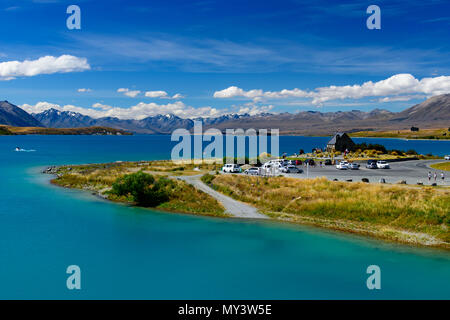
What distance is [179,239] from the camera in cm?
3272

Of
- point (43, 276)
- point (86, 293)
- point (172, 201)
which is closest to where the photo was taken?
point (86, 293)

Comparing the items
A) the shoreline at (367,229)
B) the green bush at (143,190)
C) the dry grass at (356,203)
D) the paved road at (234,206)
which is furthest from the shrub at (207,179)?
the shoreline at (367,229)

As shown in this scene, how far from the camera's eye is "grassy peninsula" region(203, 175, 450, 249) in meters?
31.6

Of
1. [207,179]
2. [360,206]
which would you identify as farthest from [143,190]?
[360,206]

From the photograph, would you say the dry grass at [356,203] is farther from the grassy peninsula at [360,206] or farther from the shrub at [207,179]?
the shrub at [207,179]

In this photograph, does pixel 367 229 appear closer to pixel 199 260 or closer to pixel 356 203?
pixel 356 203

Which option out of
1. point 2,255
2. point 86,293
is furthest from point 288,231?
point 2,255

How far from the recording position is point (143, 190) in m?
45.6

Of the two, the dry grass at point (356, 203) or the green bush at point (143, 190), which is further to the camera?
the green bush at point (143, 190)

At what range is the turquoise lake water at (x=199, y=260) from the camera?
2248 centimetres

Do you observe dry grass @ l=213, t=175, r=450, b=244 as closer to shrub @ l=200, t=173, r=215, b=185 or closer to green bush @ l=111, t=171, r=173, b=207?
shrub @ l=200, t=173, r=215, b=185
